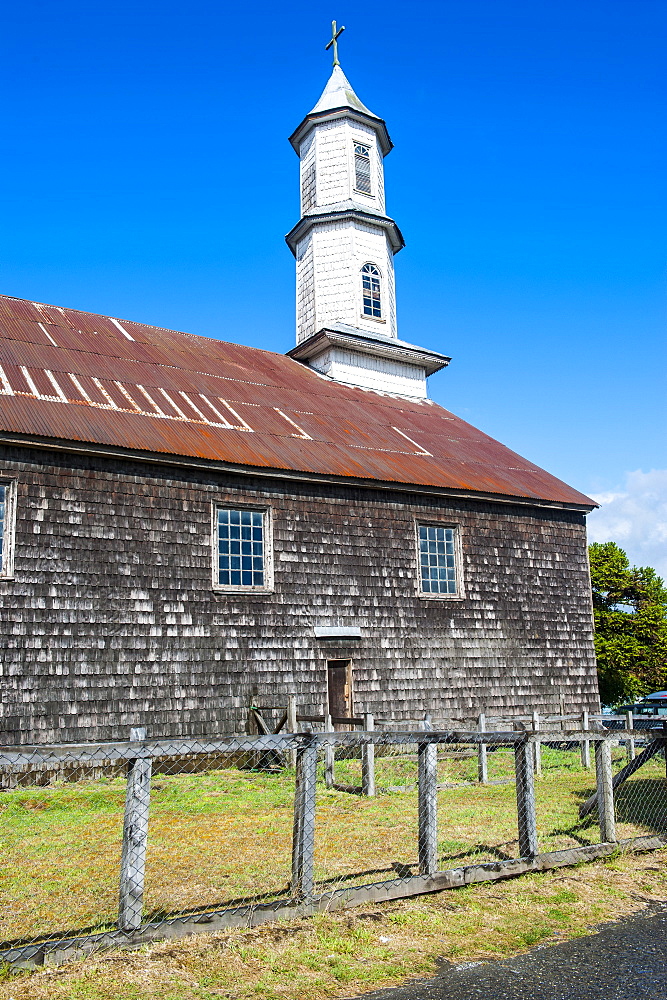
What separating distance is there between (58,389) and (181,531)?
→ 338 centimetres

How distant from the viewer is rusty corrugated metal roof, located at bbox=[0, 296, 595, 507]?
1372 centimetres

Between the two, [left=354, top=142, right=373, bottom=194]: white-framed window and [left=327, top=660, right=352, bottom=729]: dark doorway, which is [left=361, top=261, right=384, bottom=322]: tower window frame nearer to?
[left=354, top=142, right=373, bottom=194]: white-framed window

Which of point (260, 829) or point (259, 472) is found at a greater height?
point (259, 472)

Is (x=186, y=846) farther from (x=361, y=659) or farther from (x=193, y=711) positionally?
(x=361, y=659)

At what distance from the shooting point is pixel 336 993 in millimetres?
4332

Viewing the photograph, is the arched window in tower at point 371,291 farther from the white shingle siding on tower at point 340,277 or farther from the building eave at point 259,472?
the building eave at point 259,472

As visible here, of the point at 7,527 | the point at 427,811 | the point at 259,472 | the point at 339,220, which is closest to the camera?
the point at 427,811

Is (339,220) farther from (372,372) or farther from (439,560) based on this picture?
(439,560)

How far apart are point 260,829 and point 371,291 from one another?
18.9 metres

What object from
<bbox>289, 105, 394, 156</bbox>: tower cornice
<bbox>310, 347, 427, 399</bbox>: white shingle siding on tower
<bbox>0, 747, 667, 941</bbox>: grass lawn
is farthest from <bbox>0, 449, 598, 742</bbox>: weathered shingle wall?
<bbox>289, 105, 394, 156</bbox>: tower cornice

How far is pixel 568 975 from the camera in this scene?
4555mm

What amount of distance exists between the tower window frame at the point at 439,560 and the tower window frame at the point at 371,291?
9289 millimetres

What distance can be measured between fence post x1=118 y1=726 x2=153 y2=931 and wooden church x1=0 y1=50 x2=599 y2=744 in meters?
7.36

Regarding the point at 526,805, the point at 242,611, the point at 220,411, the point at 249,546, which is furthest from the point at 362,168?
the point at 526,805
